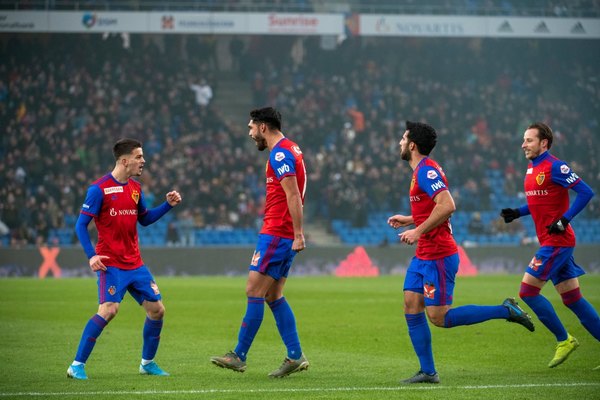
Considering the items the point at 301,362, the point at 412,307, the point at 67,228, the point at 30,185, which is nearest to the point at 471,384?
the point at 412,307

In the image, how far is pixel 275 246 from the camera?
352 inches

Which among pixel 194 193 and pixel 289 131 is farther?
pixel 289 131

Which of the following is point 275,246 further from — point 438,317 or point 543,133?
point 543,133

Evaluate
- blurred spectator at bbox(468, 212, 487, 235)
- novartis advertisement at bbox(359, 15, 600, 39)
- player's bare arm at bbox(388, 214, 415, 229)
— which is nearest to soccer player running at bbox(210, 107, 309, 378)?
player's bare arm at bbox(388, 214, 415, 229)

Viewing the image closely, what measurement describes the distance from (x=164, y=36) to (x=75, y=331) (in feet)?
94.4

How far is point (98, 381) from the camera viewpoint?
8.77 m

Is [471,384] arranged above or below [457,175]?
below

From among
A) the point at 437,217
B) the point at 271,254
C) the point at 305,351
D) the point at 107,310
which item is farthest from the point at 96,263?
the point at 305,351

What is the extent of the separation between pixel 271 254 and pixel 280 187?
0.61m

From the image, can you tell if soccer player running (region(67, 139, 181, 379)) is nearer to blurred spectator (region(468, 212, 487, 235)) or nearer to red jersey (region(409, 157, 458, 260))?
red jersey (region(409, 157, 458, 260))

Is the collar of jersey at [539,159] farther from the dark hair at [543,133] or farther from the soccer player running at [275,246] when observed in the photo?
the soccer player running at [275,246]

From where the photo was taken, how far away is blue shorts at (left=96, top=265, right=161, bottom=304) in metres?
9.12

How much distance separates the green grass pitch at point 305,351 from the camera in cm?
806

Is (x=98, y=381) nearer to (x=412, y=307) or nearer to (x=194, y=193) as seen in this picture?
(x=412, y=307)
